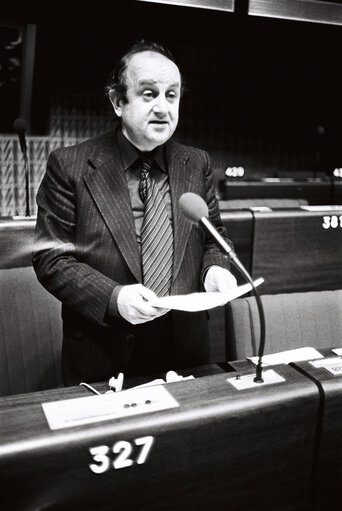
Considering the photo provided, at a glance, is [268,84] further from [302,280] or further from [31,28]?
[302,280]

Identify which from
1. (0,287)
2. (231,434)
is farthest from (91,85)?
(231,434)

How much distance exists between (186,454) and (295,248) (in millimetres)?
1415

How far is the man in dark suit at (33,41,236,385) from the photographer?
1339mm

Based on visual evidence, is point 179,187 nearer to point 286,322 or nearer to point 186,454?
point 286,322

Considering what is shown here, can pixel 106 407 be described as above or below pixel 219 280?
below

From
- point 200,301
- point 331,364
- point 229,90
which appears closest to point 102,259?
point 200,301

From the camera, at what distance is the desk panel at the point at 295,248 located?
2.03 m

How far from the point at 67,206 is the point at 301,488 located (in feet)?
2.99

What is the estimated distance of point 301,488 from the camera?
884 mm

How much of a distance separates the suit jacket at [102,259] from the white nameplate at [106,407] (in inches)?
17.8

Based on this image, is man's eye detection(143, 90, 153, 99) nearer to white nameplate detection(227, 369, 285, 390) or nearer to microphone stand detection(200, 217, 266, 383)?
microphone stand detection(200, 217, 266, 383)

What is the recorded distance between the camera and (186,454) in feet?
2.57

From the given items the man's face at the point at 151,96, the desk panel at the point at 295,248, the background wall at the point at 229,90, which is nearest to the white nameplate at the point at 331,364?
the man's face at the point at 151,96

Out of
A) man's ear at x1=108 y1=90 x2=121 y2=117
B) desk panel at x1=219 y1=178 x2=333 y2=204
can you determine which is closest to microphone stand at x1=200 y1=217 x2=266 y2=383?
man's ear at x1=108 y1=90 x2=121 y2=117
